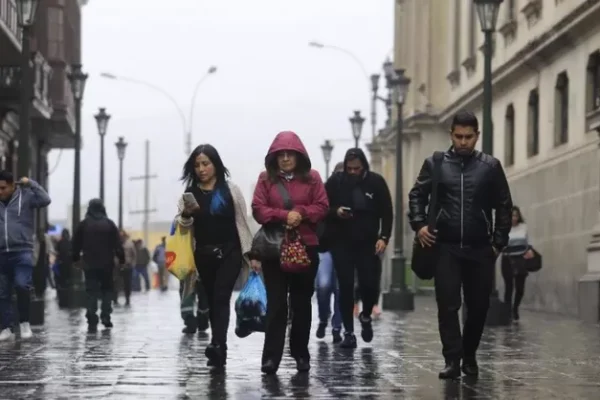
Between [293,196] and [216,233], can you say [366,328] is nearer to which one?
[216,233]

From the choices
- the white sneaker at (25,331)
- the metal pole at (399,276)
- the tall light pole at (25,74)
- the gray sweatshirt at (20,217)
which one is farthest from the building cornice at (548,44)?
the white sneaker at (25,331)

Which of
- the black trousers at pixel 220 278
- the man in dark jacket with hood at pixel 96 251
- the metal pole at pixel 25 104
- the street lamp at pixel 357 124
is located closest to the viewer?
the black trousers at pixel 220 278

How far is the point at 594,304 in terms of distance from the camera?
24.0m

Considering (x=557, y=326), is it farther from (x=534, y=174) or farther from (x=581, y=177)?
(x=534, y=174)

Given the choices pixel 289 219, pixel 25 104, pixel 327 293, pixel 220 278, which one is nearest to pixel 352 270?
pixel 327 293

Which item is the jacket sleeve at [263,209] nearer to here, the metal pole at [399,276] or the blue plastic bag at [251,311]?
the blue plastic bag at [251,311]

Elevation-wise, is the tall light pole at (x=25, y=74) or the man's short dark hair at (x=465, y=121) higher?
the tall light pole at (x=25, y=74)

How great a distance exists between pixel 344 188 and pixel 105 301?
5.57 m

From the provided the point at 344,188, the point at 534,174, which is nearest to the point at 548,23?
the point at 534,174

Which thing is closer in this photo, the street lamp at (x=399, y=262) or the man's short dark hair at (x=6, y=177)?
the man's short dark hair at (x=6, y=177)

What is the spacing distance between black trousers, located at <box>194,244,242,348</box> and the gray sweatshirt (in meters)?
4.44

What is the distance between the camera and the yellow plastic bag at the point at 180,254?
40.4 feet

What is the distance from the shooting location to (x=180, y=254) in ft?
40.5

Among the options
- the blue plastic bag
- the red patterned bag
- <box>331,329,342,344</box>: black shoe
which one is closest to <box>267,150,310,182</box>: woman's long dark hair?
the red patterned bag
